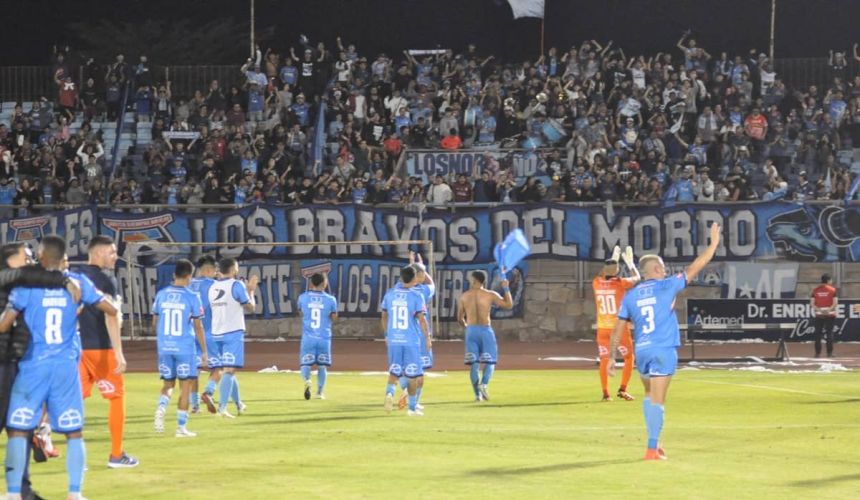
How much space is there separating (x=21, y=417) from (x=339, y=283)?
2640 centimetres

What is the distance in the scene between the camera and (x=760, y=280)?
119 feet

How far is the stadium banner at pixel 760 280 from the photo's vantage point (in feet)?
118

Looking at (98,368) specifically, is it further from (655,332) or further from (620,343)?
(620,343)

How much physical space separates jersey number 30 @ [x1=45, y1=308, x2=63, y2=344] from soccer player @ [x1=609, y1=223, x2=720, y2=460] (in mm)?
6485

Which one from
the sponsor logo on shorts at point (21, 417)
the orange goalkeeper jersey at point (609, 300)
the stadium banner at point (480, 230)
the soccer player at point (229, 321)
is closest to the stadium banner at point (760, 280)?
the stadium banner at point (480, 230)

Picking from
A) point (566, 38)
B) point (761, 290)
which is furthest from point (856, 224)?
point (566, 38)

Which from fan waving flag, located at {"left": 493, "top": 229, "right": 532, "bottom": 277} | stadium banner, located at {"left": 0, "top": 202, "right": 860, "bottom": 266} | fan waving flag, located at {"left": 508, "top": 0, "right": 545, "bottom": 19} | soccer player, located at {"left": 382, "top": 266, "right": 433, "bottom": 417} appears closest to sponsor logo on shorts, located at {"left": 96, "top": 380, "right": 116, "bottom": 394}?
soccer player, located at {"left": 382, "top": 266, "right": 433, "bottom": 417}

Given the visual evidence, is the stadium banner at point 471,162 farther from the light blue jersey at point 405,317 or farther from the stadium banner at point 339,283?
the light blue jersey at point 405,317

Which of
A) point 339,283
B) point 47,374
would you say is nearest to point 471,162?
point 339,283

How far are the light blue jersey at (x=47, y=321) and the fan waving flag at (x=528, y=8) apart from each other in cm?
3735

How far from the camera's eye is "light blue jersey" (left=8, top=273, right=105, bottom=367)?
11.3m

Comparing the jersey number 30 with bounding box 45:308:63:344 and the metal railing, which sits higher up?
the metal railing

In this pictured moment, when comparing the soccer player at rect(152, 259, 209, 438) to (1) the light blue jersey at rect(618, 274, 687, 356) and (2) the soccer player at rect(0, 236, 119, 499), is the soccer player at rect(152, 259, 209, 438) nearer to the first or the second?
(2) the soccer player at rect(0, 236, 119, 499)

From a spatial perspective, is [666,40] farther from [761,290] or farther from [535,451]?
[535,451]
